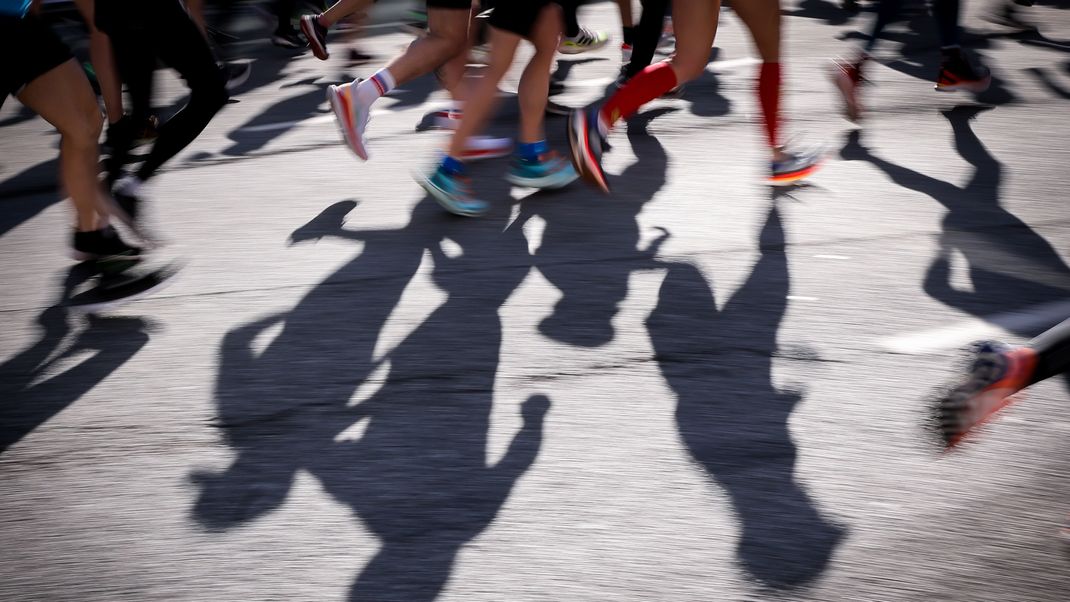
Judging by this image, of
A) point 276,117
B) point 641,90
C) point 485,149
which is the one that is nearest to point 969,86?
point 641,90

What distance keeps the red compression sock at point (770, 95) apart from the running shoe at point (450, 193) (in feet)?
4.54

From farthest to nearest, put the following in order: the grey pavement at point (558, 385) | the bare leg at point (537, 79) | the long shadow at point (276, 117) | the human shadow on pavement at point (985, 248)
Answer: the long shadow at point (276, 117) < the bare leg at point (537, 79) < the human shadow on pavement at point (985, 248) < the grey pavement at point (558, 385)

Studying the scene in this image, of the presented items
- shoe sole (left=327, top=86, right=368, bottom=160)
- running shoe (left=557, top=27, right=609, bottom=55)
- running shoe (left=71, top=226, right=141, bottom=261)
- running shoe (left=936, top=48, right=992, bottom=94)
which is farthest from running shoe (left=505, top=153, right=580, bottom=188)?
running shoe (left=557, top=27, right=609, bottom=55)

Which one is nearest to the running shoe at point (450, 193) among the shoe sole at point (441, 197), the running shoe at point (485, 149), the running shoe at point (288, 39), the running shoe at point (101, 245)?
the shoe sole at point (441, 197)

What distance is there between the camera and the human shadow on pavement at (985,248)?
12.0 feet

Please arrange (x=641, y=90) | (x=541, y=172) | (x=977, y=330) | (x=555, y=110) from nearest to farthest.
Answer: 1. (x=977, y=330)
2. (x=641, y=90)
3. (x=541, y=172)
4. (x=555, y=110)

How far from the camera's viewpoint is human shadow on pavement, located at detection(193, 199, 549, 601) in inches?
98.9

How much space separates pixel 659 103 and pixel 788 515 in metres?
4.36

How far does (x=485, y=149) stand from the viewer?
547 centimetres

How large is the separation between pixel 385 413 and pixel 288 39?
6.45 m

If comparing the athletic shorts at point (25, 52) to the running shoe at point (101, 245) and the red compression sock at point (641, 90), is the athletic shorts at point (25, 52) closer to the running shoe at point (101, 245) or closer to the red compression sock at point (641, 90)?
the running shoe at point (101, 245)

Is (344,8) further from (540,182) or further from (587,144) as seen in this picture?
(587,144)

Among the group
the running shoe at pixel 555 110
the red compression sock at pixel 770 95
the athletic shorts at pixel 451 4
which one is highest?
the athletic shorts at pixel 451 4

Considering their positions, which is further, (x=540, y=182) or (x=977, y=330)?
(x=540, y=182)
